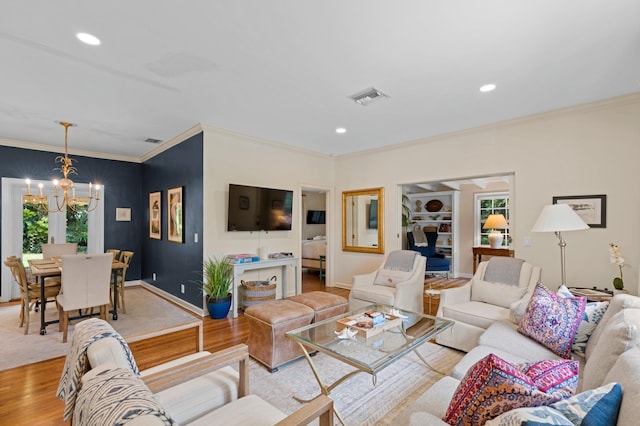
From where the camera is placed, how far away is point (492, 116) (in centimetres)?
389

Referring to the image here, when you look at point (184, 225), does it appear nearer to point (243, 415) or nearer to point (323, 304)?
point (323, 304)

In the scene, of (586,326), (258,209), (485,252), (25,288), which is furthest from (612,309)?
(25,288)

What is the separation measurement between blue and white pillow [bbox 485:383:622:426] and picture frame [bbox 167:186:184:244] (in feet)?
15.7

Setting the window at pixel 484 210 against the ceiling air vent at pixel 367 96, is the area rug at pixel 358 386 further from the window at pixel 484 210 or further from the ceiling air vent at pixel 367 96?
the window at pixel 484 210

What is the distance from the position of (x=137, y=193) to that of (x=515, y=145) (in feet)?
22.8

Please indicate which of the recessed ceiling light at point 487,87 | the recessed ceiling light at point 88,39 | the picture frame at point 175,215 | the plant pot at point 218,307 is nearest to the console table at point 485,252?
the recessed ceiling light at point 487,87

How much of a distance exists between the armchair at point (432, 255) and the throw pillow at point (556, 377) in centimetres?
629

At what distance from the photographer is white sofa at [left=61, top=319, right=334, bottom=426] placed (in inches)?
35.2

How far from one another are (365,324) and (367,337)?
151 millimetres

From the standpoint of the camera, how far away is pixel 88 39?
2277 millimetres

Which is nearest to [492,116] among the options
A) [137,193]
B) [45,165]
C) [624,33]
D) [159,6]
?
[624,33]

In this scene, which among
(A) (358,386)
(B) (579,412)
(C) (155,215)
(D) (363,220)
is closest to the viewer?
(B) (579,412)

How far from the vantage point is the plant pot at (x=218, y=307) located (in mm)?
4117

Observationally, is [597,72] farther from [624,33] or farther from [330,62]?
[330,62]
